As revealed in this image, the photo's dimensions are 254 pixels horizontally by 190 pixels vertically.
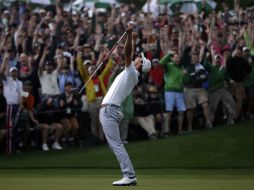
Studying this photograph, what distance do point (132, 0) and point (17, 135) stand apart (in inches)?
761

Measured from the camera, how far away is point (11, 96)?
72.3ft

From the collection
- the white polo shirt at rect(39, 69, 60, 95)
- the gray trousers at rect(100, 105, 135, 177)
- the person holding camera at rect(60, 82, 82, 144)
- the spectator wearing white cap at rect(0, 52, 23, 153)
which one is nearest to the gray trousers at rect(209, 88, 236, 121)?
the person holding camera at rect(60, 82, 82, 144)

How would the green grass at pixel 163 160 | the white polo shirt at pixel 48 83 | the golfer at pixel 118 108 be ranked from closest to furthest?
the golfer at pixel 118 108
the green grass at pixel 163 160
the white polo shirt at pixel 48 83

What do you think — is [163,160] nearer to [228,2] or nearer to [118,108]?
[118,108]

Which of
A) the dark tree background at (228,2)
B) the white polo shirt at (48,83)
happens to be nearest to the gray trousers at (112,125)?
the white polo shirt at (48,83)

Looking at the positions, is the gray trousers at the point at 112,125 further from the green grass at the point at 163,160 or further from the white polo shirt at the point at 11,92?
the white polo shirt at the point at 11,92

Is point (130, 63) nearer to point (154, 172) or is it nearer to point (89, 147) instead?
point (154, 172)

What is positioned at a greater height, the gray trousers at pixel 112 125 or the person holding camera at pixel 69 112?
the gray trousers at pixel 112 125

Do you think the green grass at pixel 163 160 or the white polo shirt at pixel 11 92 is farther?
the white polo shirt at pixel 11 92

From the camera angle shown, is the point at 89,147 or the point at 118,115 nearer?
the point at 118,115

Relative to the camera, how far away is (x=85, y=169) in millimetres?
19812

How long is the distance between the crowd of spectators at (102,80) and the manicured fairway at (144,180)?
3541mm

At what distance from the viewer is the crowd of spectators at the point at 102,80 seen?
22.6 metres

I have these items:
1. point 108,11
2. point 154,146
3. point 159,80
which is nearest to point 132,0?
point 108,11
